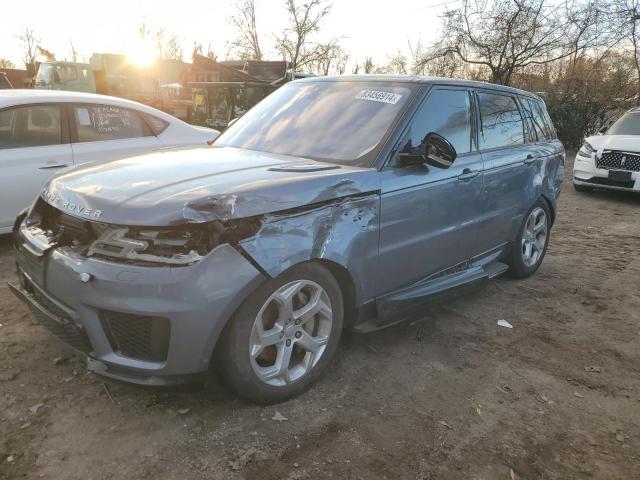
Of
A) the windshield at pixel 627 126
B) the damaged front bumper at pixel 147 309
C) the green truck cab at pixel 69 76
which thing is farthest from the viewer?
the green truck cab at pixel 69 76

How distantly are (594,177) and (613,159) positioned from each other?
0.45 metres

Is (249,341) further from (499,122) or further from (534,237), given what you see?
(534,237)

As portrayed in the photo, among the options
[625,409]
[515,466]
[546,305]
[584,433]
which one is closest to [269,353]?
[515,466]

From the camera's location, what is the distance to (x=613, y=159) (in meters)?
9.31

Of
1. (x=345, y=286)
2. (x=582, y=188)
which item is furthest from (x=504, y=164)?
(x=582, y=188)

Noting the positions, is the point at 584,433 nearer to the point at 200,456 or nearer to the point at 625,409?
the point at 625,409

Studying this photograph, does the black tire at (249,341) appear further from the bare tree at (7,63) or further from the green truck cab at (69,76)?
the bare tree at (7,63)

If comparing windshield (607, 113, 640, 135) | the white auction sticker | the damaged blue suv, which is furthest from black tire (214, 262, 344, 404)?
windshield (607, 113, 640, 135)

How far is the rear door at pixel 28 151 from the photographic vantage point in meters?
4.71

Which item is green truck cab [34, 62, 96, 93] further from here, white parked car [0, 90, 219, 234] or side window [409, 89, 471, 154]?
side window [409, 89, 471, 154]

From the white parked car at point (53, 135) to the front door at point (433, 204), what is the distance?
242cm

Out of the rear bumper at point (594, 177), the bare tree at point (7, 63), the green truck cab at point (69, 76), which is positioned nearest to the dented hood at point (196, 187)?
the rear bumper at point (594, 177)

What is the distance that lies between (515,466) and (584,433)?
55 cm

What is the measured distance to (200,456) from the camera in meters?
2.33
